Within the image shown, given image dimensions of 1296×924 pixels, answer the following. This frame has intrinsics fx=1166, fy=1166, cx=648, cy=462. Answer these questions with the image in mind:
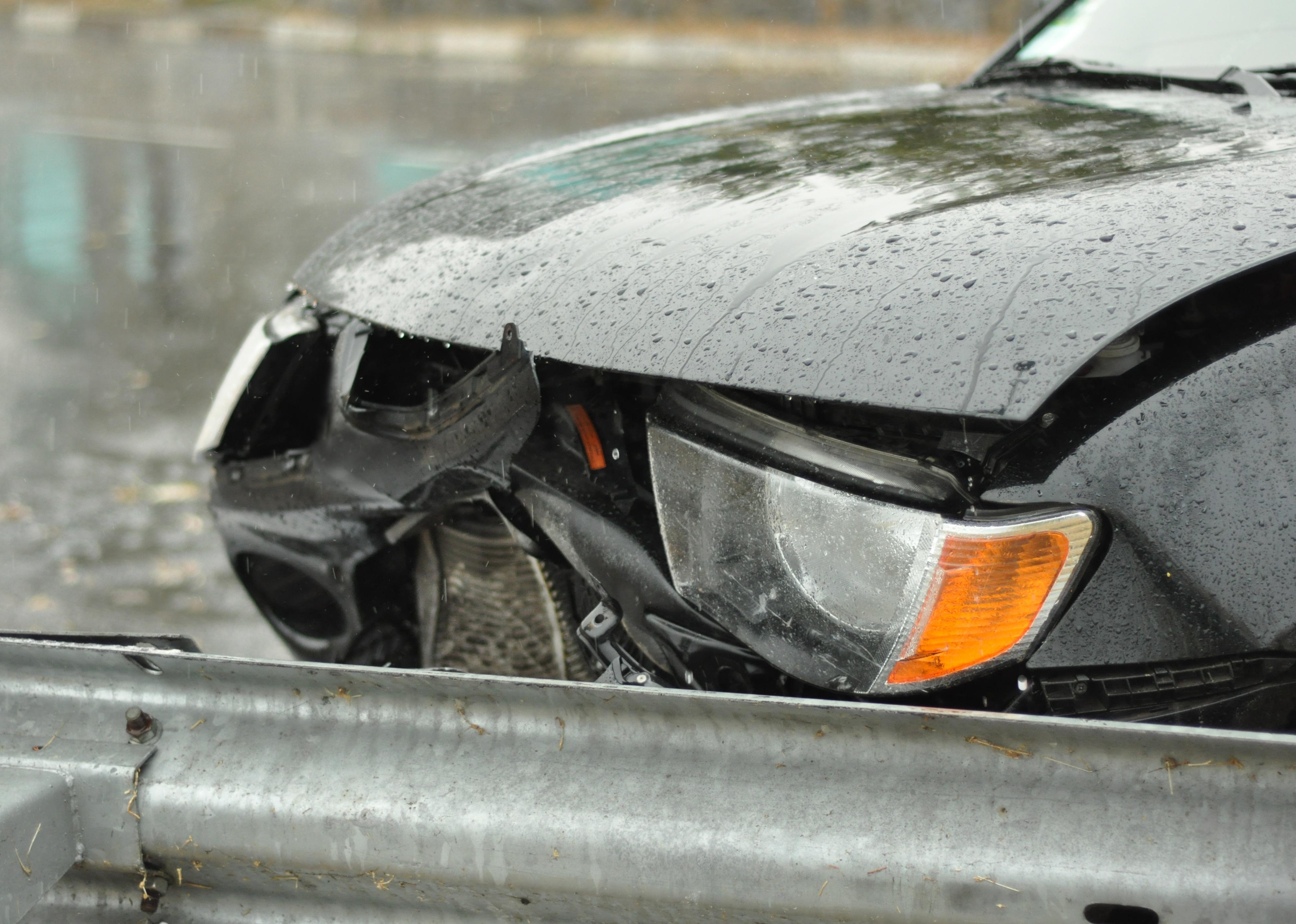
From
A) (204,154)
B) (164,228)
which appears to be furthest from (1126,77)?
(204,154)

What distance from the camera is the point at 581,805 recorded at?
128 centimetres

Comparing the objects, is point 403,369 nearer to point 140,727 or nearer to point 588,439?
point 588,439

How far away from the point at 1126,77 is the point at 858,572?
1714 mm

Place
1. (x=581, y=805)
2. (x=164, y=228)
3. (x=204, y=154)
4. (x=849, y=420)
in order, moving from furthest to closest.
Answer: (x=204, y=154), (x=164, y=228), (x=849, y=420), (x=581, y=805)

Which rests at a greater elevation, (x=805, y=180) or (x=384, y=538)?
(x=805, y=180)

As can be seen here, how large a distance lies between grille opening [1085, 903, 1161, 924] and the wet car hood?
19.0 inches

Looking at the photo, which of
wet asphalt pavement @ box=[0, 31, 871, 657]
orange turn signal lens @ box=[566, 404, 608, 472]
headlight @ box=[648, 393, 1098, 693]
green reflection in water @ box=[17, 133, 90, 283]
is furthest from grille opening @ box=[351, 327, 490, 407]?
green reflection in water @ box=[17, 133, 90, 283]

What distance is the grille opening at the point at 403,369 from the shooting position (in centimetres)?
203

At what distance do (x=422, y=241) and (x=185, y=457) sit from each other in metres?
2.78

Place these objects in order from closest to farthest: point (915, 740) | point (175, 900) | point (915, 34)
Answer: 1. point (915, 740)
2. point (175, 900)
3. point (915, 34)

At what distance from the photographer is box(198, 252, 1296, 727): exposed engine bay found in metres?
1.31

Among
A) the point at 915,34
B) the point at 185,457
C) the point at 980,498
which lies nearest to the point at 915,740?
the point at 980,498

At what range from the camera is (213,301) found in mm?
6027

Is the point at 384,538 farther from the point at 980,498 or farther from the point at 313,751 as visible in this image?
the point at 980,498
